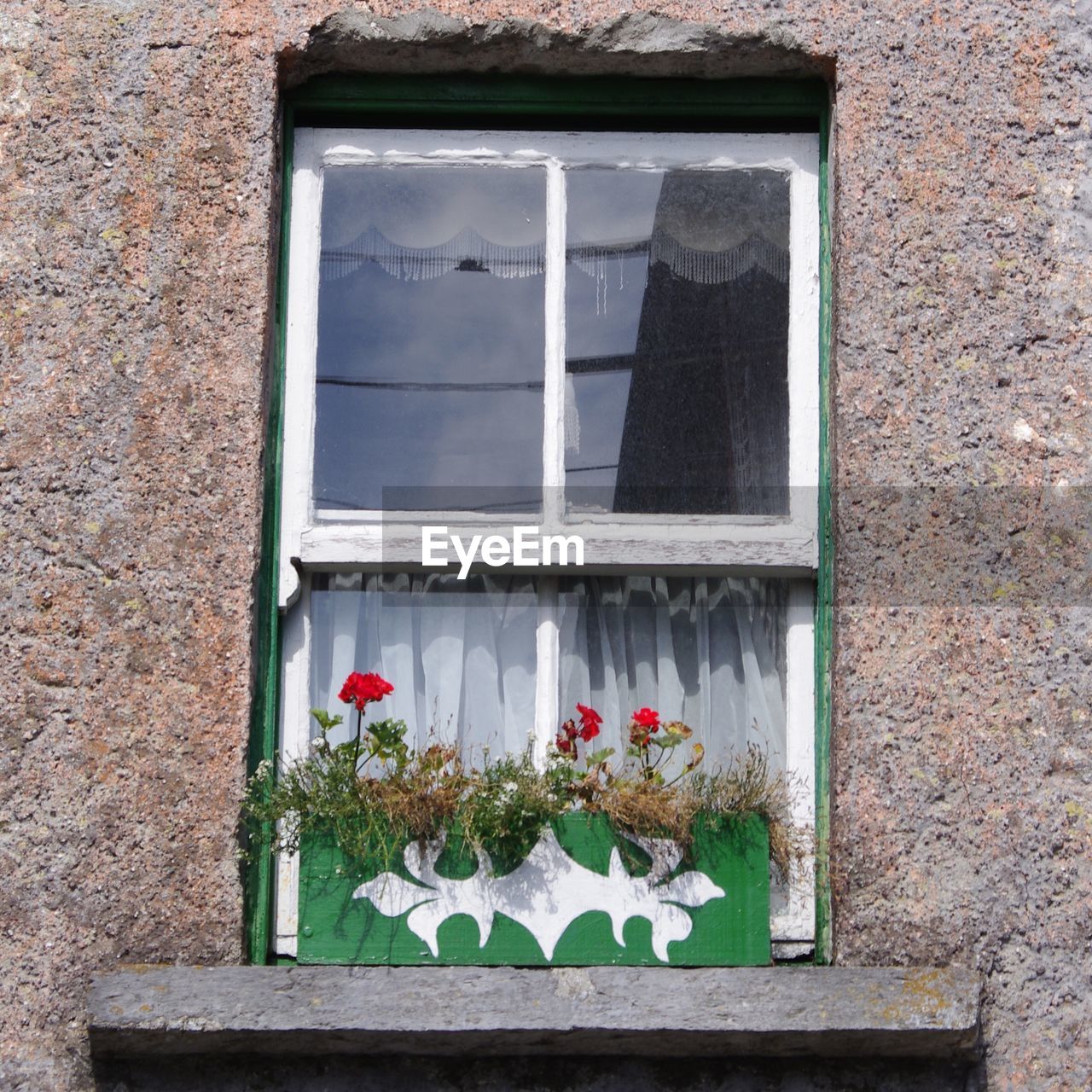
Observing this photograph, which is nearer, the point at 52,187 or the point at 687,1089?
the point at 687,1089

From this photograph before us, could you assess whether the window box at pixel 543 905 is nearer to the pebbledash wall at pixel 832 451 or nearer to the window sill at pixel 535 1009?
the window sill at pixel 535 1009

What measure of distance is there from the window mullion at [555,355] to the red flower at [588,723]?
0.44 m

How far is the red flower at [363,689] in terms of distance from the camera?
3164mm

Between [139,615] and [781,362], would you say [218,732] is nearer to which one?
[139,615]

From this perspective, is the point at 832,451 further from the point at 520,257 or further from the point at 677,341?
the point at 520,257

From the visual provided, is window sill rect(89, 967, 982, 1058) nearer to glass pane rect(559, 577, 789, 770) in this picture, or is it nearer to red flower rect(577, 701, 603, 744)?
red flower rect(577, 701, 603, 744)

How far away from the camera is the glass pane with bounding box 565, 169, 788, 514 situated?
349cm

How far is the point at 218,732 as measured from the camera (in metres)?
3.16

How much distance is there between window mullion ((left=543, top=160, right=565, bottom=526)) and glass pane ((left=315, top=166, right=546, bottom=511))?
24 millimetres

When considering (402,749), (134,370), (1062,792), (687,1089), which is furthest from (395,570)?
(1062,792)

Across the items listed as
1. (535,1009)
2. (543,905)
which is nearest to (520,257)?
(543,905)

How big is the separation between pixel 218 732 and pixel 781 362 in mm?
1450

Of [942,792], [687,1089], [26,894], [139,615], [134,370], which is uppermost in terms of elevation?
[134,370]

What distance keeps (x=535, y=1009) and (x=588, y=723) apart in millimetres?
577
